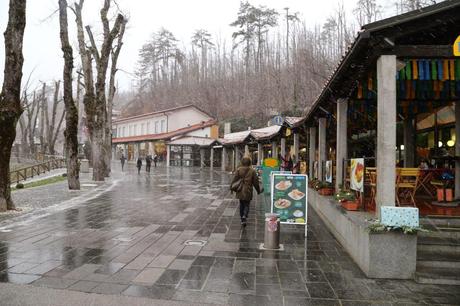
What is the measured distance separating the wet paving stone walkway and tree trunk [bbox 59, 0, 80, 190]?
22.5ft

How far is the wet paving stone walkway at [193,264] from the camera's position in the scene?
4793 millimetres

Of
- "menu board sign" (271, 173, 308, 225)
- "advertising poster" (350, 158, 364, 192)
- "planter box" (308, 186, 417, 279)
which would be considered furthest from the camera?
"menu board sign" (271, 173, 308, 225)

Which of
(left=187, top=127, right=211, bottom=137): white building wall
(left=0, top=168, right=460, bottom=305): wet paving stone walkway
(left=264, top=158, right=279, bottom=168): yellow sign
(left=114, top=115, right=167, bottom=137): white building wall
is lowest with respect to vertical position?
(left=0, top=168, right=460, bottom=305): wet paving stone walkway

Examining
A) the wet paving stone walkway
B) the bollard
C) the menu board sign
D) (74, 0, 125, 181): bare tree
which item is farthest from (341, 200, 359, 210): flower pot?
(74, 0, 125, 181): bare tree

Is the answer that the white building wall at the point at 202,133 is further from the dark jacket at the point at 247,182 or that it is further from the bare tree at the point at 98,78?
the dark jacket at the point at 247,182

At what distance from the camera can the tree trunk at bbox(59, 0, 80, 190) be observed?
15438mm

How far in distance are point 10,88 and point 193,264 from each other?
7932 millimetres

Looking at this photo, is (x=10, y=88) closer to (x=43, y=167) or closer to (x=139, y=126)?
(x=43, y=167)

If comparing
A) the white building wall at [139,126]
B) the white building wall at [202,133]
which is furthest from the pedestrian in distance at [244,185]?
the white building wall at [139,126]

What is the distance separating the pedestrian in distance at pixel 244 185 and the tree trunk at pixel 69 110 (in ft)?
→ 32.0

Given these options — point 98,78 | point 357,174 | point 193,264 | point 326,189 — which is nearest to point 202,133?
point 98,78

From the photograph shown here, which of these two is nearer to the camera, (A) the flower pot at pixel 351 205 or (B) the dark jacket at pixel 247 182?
(A) the flower pot at pixel 351 205

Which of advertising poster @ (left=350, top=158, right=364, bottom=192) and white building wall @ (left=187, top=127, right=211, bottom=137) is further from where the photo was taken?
white building wall @ (left=187, top=127, right=211, bottom=137)

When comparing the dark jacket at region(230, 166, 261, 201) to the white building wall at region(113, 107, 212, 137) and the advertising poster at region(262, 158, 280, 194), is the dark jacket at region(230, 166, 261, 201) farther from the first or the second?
the white building wall at region(113, 107, 212, 137)
